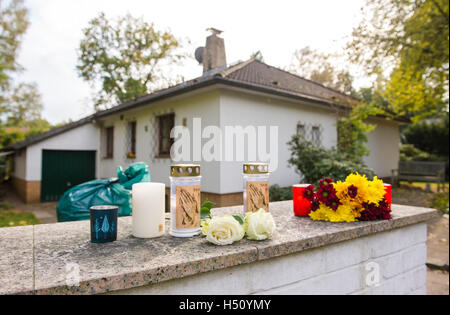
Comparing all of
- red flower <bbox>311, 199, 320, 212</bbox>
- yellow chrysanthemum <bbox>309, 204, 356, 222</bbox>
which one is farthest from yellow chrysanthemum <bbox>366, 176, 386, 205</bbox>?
red flower <bbox>311, 199, 320, 212</bbox>

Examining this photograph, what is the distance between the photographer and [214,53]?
954 cm

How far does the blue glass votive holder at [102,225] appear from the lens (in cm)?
109

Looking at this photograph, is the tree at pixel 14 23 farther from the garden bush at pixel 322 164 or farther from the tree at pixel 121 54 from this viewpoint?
the garden bush at pixel 322 164

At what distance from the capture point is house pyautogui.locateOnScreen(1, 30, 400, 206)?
691cm

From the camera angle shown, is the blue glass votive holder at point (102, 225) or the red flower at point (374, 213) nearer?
the blue glass votive holder at point (102, 225)

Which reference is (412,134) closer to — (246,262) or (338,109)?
(338,109)

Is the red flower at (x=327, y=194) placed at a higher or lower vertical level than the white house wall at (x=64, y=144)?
lower

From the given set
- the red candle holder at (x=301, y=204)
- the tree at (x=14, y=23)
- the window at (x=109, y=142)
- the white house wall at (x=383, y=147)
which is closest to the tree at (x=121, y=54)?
the tree at (x=14, y=23)

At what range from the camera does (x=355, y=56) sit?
9.02 metres

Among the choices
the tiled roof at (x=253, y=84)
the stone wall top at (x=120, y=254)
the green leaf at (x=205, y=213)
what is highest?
the tiled roof at (x=253, y=84)

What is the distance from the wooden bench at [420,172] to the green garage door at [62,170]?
1370 cm

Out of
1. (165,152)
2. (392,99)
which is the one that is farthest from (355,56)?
(165,152)

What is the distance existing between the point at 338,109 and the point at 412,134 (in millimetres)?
14608
